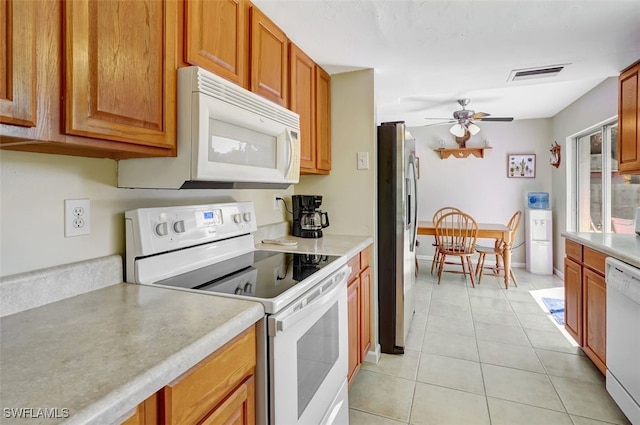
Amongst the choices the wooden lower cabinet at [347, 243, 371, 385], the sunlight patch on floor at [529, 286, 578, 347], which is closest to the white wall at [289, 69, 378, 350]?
the wooden lower cabinet at [347, 243, 371, 385]

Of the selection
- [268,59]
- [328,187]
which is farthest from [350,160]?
[268,59]

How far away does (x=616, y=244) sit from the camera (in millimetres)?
1942

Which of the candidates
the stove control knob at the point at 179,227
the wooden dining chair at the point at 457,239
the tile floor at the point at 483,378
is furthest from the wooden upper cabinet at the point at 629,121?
the stove control knob at the point at 179,227

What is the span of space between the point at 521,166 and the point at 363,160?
3.67 metres

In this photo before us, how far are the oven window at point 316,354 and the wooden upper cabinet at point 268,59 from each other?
1053mm

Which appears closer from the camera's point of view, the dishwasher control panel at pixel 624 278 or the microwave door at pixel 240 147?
the microwave door at pixel 240 147

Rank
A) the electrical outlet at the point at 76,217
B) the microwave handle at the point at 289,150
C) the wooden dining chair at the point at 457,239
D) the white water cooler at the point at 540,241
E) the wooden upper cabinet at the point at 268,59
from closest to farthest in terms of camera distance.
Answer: the electrical outlet at the point at 76,217, the wooden upper cabinet at the point at 268,59, the microwave handle at the point at 289,150, the wooden dining chair at the point at 457,239, the white water cooler at the point at 540,241

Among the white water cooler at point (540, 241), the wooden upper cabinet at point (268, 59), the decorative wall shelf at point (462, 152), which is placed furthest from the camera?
the decorative wall shelf at point (462, 152)

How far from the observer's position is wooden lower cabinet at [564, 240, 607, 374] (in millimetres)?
1935

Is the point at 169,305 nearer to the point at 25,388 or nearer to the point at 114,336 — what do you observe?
the point at 114,336

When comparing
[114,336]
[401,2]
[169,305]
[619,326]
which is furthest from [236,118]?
[619,326]

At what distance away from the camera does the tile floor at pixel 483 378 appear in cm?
173

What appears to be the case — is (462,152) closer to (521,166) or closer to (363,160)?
(521,166)

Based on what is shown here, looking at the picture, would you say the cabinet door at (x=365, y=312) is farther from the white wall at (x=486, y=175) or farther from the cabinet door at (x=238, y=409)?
the white wall at (x=486, y=175)
